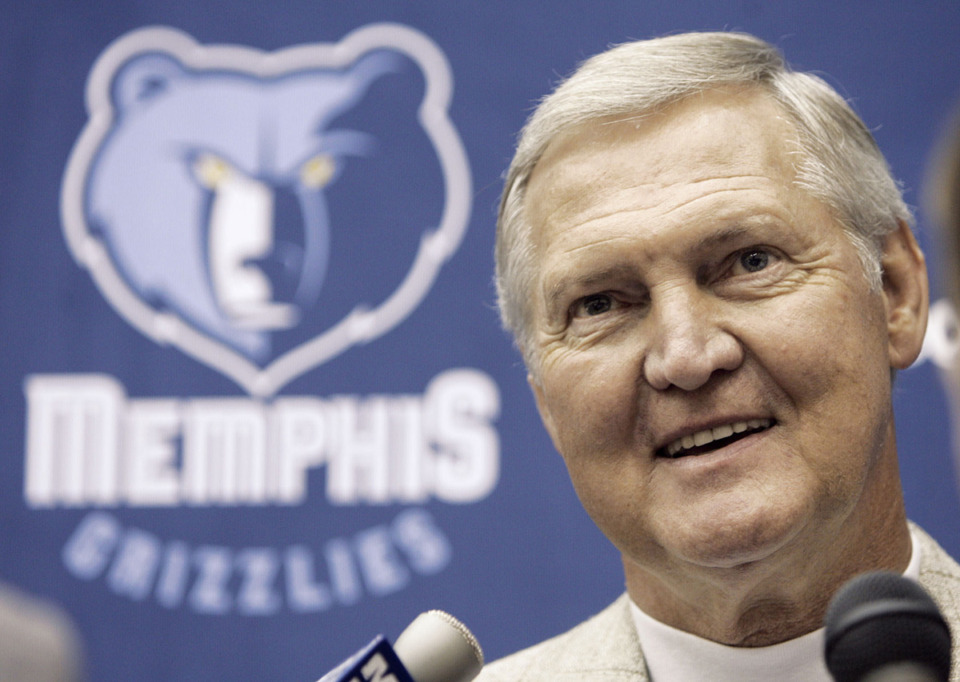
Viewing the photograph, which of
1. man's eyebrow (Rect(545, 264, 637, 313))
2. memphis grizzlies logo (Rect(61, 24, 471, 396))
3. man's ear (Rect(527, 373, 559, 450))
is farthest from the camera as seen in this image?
memphis grizzlies logo (Rect(61, 24, 471, 396))

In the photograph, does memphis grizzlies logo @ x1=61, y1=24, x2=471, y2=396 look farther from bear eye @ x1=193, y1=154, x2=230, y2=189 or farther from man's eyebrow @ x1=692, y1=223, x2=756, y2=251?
man's eyebrow @ x1=692, y1=223, x2=756, y2=251

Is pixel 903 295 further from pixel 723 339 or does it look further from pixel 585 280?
pixel 585 280

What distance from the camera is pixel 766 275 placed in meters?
1.33

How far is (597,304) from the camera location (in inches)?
55.9

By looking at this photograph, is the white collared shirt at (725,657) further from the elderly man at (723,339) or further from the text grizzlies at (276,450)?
the text grizzlies at (276,450)

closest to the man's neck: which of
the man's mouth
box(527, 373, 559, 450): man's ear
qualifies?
the man's mouth

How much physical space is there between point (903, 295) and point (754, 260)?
265mm

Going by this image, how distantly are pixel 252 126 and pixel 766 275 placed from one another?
69.8 inches

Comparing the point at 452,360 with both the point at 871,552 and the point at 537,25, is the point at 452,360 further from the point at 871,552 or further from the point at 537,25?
the point at 871,552

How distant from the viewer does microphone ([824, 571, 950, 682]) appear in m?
0.66

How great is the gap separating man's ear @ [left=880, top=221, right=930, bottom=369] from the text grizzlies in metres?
1.21

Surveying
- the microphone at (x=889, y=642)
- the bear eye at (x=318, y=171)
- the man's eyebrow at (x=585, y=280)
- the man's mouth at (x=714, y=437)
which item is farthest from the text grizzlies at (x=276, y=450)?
the microphone at (x=889, y=642)

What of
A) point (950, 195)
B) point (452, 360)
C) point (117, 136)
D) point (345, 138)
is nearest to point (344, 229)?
point (345, 138)

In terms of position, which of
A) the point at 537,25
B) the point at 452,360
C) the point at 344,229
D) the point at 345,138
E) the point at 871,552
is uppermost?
the point at 537,25
